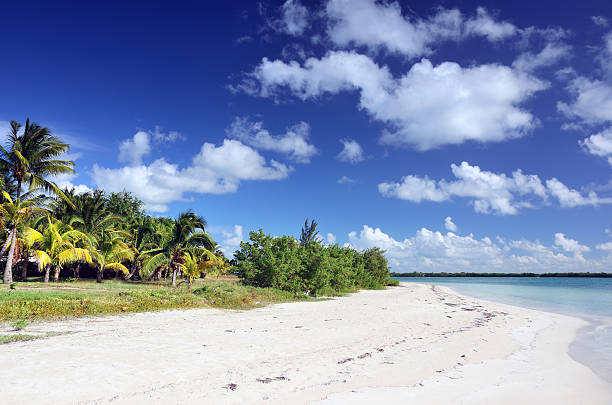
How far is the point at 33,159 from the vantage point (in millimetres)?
20781

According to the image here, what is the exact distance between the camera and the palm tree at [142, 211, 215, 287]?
24047 mm

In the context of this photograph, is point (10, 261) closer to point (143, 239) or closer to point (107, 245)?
point (107, 245)

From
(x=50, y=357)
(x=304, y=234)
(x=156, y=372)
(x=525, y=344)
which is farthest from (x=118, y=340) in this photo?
(x=304, y=234)

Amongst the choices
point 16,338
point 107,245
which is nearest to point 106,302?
point 16,338

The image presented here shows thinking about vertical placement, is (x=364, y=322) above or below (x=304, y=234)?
below

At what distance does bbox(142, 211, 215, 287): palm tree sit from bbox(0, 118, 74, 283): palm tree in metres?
7.47

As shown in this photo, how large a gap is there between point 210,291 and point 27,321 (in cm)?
776

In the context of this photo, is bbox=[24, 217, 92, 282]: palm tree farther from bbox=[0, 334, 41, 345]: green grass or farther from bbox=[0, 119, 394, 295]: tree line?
bbox=[0, 334, 41, 345]: green grass

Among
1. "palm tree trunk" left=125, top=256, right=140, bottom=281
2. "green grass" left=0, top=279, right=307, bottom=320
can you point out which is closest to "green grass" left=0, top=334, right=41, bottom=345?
"green grass" left=0, top=279, right=307, bottom=320

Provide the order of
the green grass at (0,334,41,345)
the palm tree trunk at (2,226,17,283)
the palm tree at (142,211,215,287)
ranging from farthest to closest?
1. the palm tree at (142,211,215,287)
2. the palm tree trunk at (2,226,17,283)
3. the green grass at (0,334,41,345)

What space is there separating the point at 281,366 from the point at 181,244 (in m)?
20.4

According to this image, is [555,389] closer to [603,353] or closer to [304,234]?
[603,353]

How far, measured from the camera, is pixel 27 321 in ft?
30.3

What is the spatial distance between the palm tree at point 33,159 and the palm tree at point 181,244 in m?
7.47
